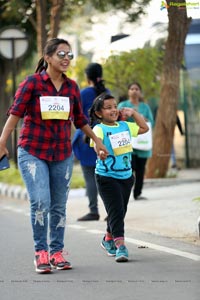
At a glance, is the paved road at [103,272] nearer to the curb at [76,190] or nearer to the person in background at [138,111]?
the person in background at [138,111]

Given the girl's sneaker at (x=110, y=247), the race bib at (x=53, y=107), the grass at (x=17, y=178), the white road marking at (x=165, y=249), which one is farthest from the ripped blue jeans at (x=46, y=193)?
the grass at (x=17, y=178)

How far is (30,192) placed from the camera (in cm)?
834

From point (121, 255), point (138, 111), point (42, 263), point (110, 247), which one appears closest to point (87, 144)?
point (138, 111)

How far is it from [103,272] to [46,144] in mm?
1096

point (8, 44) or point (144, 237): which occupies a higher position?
point (8, 44)

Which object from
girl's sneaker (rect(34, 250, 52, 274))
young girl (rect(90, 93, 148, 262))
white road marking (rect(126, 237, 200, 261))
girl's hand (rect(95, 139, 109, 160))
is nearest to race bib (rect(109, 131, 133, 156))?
young girl (rect(90, 93, 148, 262))

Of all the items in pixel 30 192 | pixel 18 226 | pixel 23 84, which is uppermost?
pixel 23 84

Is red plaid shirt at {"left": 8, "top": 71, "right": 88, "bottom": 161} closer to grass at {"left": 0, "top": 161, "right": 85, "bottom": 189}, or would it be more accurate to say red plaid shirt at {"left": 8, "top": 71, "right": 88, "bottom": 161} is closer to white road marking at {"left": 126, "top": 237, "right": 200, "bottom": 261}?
white road marking at {"left": 126, "top": 237, "right": 200, "bottom": 261}

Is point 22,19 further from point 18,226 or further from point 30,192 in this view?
point 30,192

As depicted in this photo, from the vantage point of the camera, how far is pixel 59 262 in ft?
27.7

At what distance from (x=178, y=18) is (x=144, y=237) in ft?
20.9

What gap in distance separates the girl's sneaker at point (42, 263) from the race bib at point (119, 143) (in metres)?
1.20

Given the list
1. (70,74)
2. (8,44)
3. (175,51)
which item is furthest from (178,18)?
(70,74)

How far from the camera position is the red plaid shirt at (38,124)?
8344 mm
